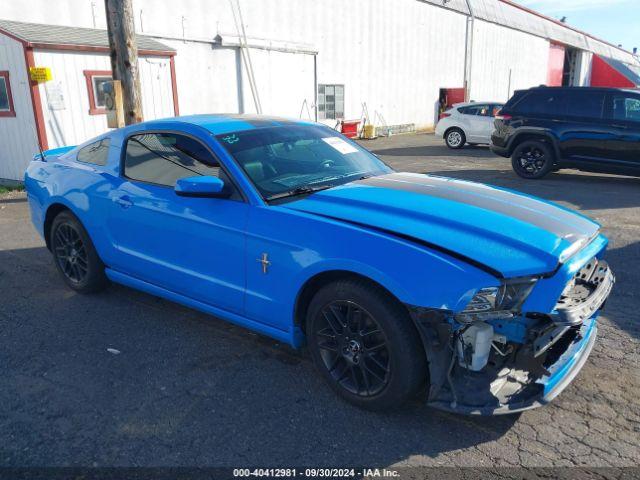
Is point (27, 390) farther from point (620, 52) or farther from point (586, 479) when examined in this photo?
point (620, 52)

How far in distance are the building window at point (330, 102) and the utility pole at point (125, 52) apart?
10892mm

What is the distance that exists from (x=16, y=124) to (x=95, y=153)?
687 cm

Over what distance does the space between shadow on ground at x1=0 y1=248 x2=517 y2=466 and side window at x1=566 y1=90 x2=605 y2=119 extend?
28.3 feet

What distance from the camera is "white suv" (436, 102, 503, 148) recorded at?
1565 cm

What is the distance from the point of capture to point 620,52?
61.2 meters

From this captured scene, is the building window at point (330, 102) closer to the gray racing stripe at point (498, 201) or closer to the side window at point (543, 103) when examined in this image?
the side window at point (543, 103)

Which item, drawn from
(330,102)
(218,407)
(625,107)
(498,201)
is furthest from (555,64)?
(218,407)

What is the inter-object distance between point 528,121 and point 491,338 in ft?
29.5

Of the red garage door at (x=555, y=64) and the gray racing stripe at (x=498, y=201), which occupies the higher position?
the red garage door at (x=555, y=64)

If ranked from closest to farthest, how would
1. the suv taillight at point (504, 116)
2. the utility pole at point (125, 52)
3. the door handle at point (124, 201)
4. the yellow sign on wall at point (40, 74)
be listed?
1. the door handle at point (124, 201)
2. the utility pole at point (125, 52)
3. the yellow sign on wall at point (40, 74)
4. the suv taillight at point (504, 116)

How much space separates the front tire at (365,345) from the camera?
2662mm

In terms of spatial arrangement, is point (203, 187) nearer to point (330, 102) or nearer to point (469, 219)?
point (469, 219)

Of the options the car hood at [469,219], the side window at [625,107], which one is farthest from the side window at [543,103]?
the car hood at [469,219]

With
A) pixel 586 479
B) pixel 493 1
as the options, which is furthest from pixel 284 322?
pixel 493 1
